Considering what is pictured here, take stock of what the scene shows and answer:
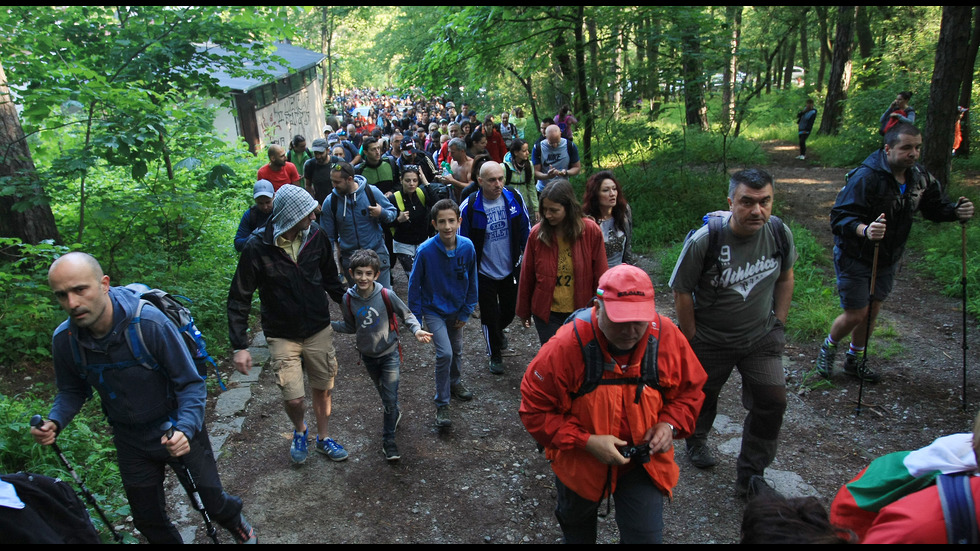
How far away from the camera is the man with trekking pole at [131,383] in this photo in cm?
301

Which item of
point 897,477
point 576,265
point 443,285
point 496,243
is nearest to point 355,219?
point 496,243

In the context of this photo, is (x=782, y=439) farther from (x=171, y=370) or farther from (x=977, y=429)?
(x=171, y=370)

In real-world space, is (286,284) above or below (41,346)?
above

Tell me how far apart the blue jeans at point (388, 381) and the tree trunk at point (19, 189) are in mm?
4063

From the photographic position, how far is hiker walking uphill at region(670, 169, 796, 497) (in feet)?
12.4

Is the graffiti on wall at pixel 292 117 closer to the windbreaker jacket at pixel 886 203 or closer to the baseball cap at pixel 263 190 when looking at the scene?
the baseball cap at pixel 263 190

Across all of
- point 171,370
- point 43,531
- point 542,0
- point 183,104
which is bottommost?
point 43,531

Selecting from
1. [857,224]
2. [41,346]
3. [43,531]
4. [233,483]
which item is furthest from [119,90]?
[857,224]

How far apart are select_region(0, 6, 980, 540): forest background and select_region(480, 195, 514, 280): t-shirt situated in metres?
3.32

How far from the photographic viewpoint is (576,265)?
4766 mm

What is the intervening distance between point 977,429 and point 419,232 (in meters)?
6.26

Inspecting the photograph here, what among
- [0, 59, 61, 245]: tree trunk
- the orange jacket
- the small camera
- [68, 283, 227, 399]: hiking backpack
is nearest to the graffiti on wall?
[0, 59, 61, 245]: tree trunk

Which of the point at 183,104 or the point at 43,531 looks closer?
the point at 43,531

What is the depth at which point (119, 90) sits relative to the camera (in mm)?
6000
